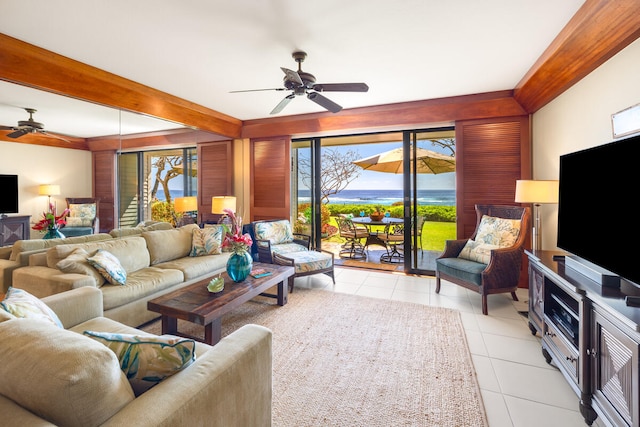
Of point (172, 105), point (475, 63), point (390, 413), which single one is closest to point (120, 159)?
point (172, 105)

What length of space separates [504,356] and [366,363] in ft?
3.63

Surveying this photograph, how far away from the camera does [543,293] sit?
2324 millimetres

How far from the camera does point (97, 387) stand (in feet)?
2.83

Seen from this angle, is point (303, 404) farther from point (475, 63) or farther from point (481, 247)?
point (475, 63)

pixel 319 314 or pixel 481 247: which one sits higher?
pixel 481 247

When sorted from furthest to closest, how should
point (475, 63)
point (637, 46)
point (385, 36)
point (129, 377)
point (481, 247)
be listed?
point (481, 247) → point (475, 63) → point (385, 36) → point (637, 46) → point (129, 377)

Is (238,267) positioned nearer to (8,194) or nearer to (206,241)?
(206,241)

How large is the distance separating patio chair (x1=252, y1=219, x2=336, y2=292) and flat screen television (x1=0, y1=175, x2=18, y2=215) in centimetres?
247

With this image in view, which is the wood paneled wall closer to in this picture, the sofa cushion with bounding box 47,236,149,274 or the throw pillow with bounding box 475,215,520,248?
the sofa cushion with bounding box 47,236,149,274

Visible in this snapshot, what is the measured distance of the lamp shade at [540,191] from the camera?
296cm

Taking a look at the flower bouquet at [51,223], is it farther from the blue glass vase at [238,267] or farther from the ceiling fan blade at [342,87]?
the ceiling fan blade at [342,87]

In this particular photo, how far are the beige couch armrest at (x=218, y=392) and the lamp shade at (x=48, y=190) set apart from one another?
3045 mm

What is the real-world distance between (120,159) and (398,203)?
13.9 feet

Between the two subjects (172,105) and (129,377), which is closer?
(129,377)
